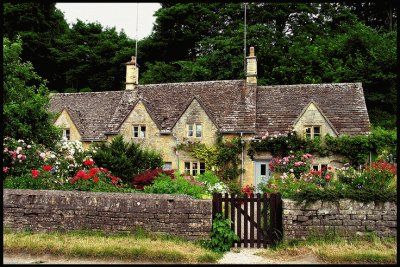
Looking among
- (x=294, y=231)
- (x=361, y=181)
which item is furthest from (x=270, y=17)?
(x=294, y=231)

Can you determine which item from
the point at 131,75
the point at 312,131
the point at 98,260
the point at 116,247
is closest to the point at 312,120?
the point at 312,131

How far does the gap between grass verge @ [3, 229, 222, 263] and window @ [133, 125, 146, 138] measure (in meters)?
17.8

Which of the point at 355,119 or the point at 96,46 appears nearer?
the point at 355,119

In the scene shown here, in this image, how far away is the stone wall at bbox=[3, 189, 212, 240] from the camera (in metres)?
9.24

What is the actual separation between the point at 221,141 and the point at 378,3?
103ft

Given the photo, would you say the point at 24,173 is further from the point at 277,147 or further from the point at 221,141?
the point at 277,147

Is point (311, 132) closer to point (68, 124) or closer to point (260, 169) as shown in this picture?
point (260, 169)

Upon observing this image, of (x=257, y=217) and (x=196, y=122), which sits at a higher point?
(x=196, y=122)

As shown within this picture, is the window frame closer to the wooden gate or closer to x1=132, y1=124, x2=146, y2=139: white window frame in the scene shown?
x1=132, y1=124, x2=146, y2=139: white window frame

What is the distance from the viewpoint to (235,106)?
26.6m

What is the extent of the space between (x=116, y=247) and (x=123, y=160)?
34.1ft

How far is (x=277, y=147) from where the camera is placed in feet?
78.9

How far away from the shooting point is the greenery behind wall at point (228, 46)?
1342 inches

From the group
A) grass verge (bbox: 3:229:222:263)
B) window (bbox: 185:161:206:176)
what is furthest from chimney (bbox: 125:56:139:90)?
grass verge (bbox: 3:229:222:263)
